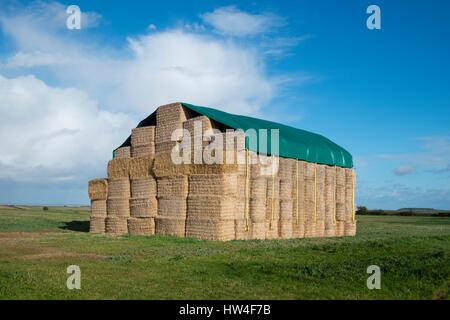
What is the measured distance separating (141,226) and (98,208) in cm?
415

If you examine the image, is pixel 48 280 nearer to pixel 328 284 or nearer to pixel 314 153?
pixel 328 284

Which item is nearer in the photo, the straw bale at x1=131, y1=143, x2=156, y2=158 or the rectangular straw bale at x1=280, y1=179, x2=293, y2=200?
the rectangular straw bale at x1=280, y1=179, x2=293, y2=200

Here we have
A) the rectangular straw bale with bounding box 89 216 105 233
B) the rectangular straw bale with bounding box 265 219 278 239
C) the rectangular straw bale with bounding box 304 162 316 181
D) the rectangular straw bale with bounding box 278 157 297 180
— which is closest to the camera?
the rectangular straw bale with bounding box 265 219 278 239

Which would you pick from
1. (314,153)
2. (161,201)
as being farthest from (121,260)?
(314,153)

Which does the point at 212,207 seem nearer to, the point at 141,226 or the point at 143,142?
the point at 141,226

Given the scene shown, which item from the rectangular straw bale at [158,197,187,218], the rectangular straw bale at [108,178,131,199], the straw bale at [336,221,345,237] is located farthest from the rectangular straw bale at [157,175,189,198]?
the straw bale at [336,221,345,237]

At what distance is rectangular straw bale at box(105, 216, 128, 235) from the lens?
2425cm

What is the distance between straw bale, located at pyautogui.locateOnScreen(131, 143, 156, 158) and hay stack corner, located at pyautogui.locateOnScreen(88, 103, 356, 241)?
0.17 ft

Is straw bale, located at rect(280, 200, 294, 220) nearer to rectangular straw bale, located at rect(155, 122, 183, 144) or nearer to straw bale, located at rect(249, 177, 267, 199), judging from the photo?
straw bale, located at rect(249, 177, 267, 199)

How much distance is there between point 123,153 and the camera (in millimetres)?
26453

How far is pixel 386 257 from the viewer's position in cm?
1330

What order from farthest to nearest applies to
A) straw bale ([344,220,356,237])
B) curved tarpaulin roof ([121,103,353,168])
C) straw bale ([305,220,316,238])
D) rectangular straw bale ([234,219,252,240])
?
straw bale ([344,220,356,237]), straw bale ([305,220,316,238]), curved tarpaulin roof ([121,103,353,168]), rectangular straw bale ([234,219,252,240])

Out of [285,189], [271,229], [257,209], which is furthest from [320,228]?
[257,209]
